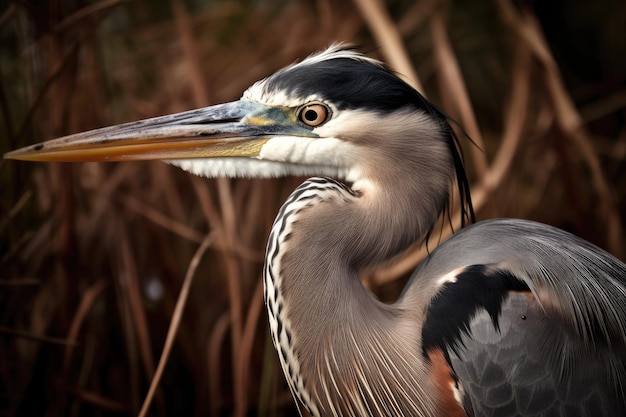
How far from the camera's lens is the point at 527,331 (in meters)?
1.40

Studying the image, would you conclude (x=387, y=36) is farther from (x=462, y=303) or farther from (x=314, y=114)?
(x=462, y=303)

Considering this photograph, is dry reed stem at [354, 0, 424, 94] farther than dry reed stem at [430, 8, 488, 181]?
No

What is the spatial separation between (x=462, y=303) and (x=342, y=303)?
10.0 inches

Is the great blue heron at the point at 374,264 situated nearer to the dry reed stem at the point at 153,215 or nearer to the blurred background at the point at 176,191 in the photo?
the blurred background at the point at 176,191

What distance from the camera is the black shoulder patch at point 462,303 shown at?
1.39 meters

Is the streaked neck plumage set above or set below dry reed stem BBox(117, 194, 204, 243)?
below

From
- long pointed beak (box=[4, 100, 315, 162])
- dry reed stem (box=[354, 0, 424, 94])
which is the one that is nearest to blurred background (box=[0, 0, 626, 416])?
dry reed stem (box=[354, 0, 424, 94])

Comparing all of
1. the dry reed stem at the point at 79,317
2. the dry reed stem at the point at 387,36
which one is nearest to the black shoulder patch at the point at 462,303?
the dry reed stem at the point at 387,36

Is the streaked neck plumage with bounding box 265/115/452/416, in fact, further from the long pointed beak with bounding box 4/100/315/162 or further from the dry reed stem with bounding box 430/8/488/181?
the dry reed stem with bounding box 430/8/488/181

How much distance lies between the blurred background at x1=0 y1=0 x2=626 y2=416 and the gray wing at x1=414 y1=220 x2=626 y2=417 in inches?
8.8

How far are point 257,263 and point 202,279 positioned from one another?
17.6 inches

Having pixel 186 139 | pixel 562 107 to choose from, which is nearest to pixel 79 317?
pixel 186 139

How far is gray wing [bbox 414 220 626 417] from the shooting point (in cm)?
138

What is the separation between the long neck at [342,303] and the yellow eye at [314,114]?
0.42 ft
